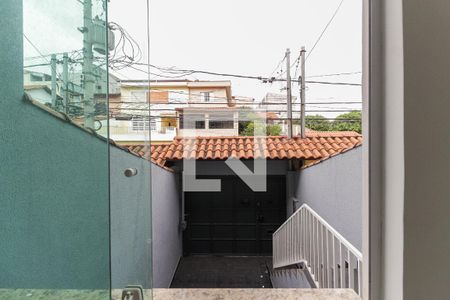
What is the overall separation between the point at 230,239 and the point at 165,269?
2.05 m

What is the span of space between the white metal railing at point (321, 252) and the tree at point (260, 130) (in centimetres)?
197

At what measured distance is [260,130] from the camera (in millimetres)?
4969

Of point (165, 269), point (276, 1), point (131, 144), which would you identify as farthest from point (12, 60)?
point (165, 269)

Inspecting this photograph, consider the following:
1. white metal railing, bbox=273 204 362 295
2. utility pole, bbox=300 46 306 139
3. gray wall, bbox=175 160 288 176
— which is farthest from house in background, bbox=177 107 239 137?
white metal railing, bbox=273 204 362 295

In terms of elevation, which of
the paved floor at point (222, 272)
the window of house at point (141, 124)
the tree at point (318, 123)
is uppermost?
the tree at point (318, 123)

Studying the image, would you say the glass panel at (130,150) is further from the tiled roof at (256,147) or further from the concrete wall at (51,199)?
the tiled roof at (256,147)

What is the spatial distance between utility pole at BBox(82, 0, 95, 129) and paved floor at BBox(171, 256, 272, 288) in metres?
3.92

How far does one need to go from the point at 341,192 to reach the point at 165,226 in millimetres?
2255


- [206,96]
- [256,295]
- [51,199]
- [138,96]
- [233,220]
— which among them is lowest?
[233,220]

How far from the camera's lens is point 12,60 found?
0.68 metres

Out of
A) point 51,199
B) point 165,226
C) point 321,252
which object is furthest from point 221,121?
point 51,199

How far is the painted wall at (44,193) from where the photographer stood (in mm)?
655

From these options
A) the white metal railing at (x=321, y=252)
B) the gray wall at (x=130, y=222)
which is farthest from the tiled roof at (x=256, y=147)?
the gray wall at (x=130, y=222)

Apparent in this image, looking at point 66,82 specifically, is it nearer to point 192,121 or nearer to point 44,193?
point 44,193
